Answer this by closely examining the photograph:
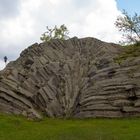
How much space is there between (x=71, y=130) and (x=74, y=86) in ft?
54.2

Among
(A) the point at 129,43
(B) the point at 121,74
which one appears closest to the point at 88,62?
(B) the point at 121,74

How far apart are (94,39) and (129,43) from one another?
6.28 metres

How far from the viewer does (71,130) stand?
34.8 meters

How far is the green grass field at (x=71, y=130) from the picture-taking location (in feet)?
102

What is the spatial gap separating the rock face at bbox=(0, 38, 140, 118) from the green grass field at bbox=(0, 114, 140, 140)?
2714 millimetres

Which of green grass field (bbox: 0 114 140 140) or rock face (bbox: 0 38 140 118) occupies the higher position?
rock face (bbox: 0 38 140 118)

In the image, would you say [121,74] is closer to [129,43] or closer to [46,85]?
[46,85]

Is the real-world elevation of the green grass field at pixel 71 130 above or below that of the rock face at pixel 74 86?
below

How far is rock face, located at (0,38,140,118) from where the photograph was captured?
1821 inches

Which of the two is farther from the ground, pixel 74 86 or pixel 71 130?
pixel 74 86

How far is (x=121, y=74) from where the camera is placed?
48.9m

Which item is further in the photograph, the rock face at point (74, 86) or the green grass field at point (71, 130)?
the rock face at point (74, 86)

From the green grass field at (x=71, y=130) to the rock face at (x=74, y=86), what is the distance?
2714 millimetres

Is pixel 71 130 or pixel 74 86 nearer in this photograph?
pixel 71 130
